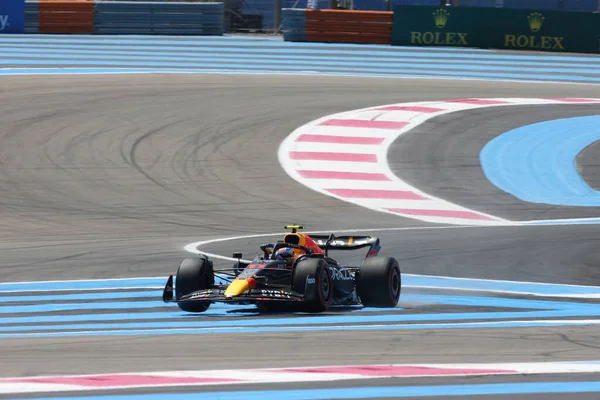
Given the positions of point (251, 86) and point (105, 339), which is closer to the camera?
point (105, 339)

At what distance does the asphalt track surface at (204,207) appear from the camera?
7230mm

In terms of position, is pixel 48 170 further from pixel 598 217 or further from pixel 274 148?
pixel 598 217

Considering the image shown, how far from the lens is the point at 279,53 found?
3011cm

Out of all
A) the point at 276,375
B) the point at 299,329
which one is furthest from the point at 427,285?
the point at 276,375

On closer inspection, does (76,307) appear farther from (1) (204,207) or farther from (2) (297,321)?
(1) (204,207)

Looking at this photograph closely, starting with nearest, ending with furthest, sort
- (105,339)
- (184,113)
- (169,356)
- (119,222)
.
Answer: (169,356), (105,339), (119,222), (184,113)

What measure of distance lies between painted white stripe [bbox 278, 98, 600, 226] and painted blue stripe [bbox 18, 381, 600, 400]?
36.0 ft

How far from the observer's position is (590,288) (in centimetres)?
1110

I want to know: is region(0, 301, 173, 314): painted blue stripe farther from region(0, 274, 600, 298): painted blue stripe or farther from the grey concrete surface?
the grey concrete surface

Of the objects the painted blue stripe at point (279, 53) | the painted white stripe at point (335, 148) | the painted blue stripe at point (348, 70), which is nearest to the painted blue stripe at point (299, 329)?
the painted white stripe at point (335, 148)

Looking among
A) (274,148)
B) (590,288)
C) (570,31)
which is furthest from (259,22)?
(590,288)

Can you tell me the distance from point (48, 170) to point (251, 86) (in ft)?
27.1

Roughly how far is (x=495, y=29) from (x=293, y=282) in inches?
882

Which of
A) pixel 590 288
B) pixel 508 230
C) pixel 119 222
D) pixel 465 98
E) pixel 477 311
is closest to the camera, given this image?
pixel 477 311
